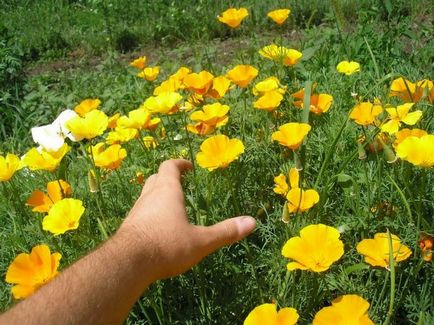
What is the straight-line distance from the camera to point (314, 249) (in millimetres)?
1272

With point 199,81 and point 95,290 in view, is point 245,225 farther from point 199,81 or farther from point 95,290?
point 199,81

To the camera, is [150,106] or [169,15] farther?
[169,15]

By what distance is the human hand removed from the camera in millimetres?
1222

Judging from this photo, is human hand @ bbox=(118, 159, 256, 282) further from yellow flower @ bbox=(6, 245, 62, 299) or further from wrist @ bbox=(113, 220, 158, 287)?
yellow flower @ bbox=(6, 245, 62, 299)

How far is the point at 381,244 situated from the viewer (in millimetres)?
1334

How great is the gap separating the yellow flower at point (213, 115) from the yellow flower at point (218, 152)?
98 millimetres

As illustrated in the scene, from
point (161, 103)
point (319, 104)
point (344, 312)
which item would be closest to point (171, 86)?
point (161, 103)

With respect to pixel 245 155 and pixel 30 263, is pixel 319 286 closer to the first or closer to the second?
pixel 245 155

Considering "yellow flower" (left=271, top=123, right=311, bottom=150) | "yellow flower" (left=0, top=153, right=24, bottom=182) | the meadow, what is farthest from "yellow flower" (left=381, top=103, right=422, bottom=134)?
"yellow flower" (left=0, top=153, right=24, bottom=182)

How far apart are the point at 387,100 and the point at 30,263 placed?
1.25 metres

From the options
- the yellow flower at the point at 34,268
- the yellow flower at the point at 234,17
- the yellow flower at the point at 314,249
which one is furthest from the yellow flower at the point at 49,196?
the yellow flower at the point at 234,17

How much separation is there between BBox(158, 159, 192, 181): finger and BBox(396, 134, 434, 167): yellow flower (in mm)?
565

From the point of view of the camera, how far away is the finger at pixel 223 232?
126 cm

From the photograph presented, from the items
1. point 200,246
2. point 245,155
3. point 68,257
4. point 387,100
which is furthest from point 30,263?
point 387,100
